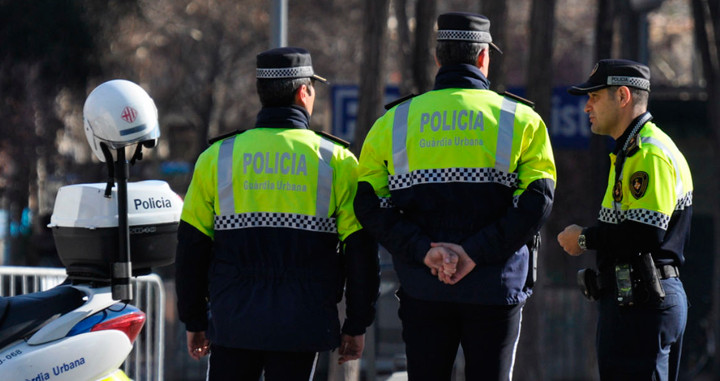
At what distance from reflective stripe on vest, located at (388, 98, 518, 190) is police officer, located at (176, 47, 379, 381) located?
0.25 m

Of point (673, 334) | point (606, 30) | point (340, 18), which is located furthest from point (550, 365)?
point (340, 18)

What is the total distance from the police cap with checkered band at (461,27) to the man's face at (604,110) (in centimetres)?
66

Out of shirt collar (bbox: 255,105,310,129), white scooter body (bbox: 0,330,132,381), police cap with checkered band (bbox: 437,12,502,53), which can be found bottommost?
white scooter body (bbox: 0,330,132,381)

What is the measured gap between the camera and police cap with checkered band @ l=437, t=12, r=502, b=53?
13.7 feet

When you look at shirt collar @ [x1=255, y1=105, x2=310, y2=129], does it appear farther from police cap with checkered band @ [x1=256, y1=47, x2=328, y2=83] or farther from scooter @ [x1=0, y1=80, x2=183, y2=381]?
scooter @ [x1=0, y1=80, x2=183, y2=381]

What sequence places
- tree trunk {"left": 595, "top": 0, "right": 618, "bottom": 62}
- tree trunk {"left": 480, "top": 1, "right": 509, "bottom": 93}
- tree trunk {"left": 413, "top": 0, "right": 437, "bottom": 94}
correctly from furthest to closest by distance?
tree trunk {"left": 595, "top": 0, "right": 618, "bottom": 62}
tree trunk {"left": 413, "top": 0, "right": 437, "bottom": 94}
tree trunk {"left": 480, "top": 1, "right": 509, "bottom": 93}

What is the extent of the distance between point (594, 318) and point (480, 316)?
29.3ft

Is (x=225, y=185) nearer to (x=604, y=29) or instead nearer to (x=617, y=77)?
(x=617, y=77)

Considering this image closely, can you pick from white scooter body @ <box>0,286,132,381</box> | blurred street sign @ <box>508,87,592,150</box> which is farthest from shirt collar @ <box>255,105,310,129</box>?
blurred street sign @ <box>508,87,592,150</box>

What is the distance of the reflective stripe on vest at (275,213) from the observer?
4180 mm

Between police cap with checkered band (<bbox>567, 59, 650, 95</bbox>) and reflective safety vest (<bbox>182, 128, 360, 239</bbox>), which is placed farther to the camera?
police cap with checkered band (<bbox>567, 59, 650, 95</bbox>)

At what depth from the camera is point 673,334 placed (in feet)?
14.6

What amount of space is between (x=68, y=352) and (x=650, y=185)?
2.38 meters

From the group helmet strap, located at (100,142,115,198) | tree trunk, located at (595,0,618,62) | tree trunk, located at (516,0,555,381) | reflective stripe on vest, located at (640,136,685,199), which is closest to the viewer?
reflective stripe on vest, located at (640,136,685,199)
